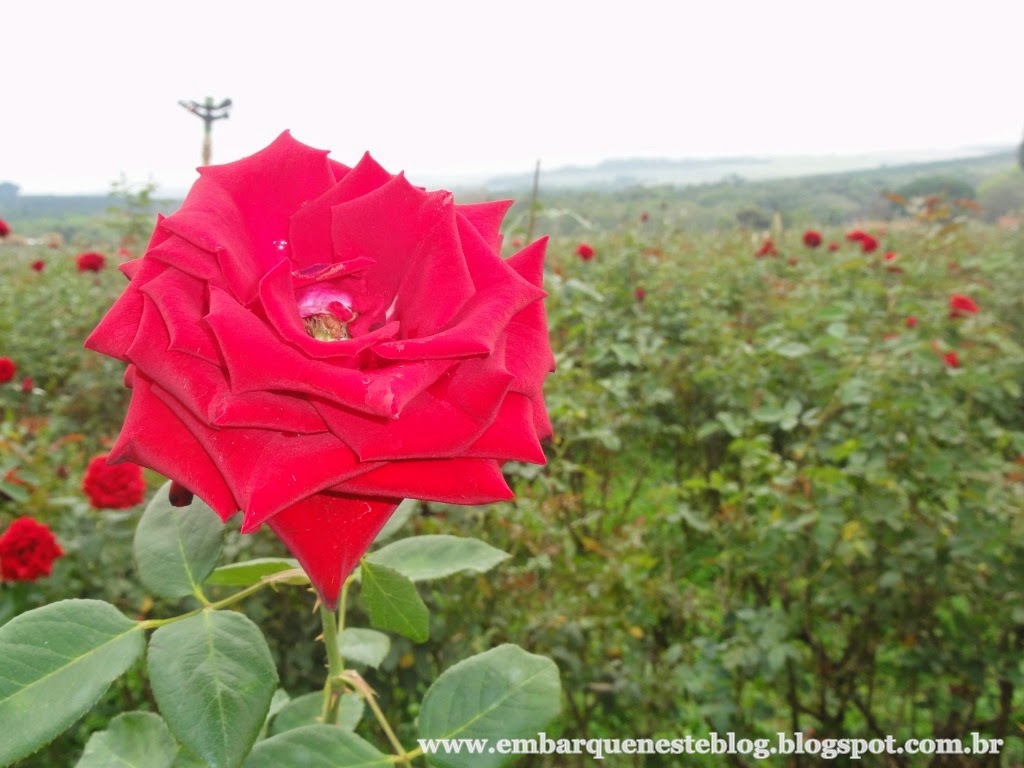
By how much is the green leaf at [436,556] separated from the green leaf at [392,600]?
50 millimetres

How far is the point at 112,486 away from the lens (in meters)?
1.40

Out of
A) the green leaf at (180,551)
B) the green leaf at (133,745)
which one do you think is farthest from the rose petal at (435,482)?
the green leaf at (133,745)

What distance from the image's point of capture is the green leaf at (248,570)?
25.3 inches

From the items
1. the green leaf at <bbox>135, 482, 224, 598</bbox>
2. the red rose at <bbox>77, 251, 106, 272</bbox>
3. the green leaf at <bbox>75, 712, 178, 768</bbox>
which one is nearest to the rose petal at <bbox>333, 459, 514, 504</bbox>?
the green leaf at <bbox>135, 482, 224, 598</bbox>

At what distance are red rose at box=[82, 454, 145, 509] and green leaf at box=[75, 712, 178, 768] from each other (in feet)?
2.70

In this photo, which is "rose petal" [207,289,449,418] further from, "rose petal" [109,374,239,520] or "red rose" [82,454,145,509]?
"red rose" [82,454,145,509]

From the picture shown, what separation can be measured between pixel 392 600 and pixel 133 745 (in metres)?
0.25

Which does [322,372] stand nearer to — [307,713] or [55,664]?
[55,664]

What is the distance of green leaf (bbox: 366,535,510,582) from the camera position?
74 centimetres

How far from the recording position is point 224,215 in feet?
1.57

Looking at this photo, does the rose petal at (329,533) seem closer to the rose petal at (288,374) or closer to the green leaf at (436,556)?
the rose petal at (288,374)

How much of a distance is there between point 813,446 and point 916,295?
65.1 inches

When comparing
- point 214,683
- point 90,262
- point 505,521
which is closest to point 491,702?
point 214,683

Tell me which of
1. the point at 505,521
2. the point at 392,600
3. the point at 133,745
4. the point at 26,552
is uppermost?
the point at 392,600
